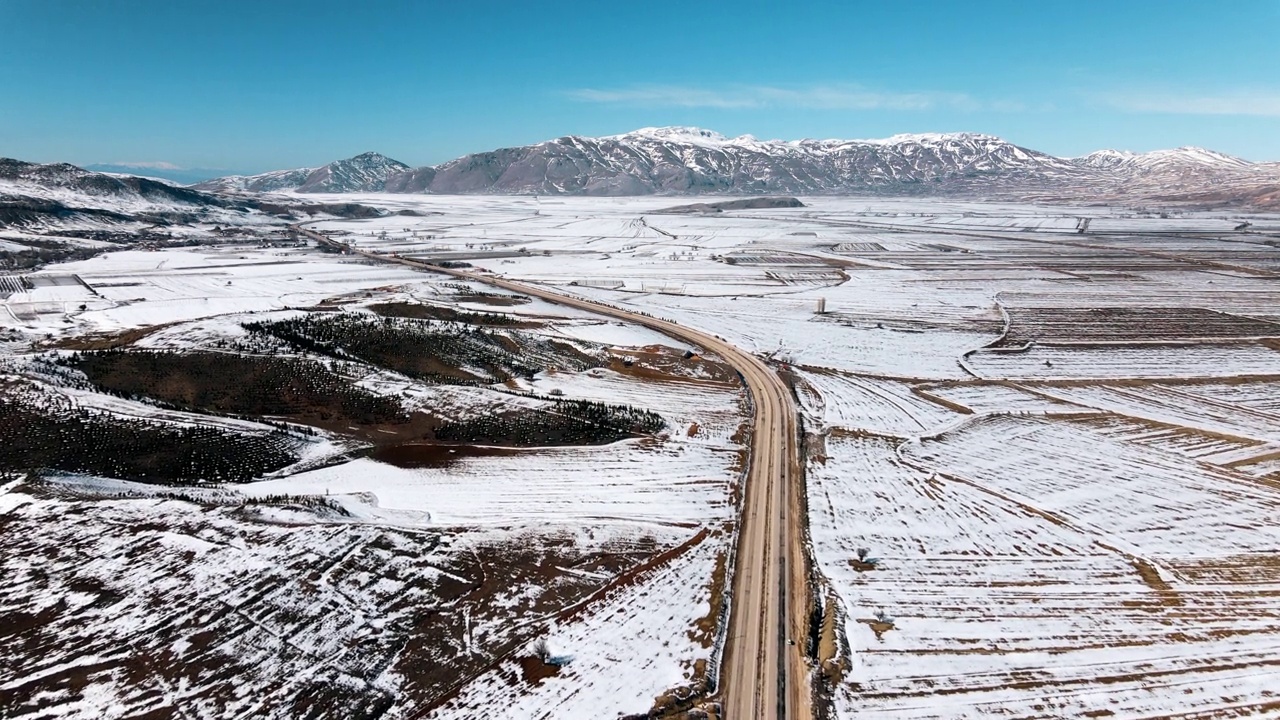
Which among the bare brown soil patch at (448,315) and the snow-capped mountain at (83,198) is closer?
the bare brown soil patch at (448,315)

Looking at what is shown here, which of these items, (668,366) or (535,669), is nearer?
(535,669)

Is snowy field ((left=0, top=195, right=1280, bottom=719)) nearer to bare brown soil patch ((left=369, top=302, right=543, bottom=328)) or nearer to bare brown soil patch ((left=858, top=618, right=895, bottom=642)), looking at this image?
bare brown soil patch ((left=858, top=618, right=895, bottom=642))

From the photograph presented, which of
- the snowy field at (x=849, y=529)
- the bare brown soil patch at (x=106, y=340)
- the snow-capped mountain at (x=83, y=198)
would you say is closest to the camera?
the snowy field at (x=849, y=529)

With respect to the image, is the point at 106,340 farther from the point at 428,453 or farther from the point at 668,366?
the point at 668,366

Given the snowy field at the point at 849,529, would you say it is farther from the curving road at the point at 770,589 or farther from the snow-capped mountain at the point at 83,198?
the snow-capped mountain at the point at 83,198

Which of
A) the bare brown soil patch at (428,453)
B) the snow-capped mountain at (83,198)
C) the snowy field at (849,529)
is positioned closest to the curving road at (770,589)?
the snowy field at (849,529)

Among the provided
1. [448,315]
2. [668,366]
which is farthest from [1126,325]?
[448,315]

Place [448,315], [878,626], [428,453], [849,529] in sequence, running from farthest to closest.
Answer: [448,315]
[428,453]
[849,529]
[878,626]
